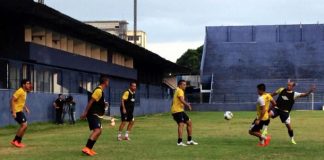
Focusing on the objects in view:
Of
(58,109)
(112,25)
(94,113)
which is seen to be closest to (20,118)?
(94,113)

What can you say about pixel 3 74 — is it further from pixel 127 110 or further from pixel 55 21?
pixel 127 110

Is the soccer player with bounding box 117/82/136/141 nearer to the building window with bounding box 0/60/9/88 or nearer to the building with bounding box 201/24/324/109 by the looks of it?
the building window with bounding box 0/60/9/88

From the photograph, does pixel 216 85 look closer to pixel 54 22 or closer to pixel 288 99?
pixel 54 22

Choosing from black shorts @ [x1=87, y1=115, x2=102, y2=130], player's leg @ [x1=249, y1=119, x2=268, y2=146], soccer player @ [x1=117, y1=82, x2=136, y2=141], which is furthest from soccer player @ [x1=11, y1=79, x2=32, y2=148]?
player's leg @ [x1=249, y1=119, x2=268, y2=146]

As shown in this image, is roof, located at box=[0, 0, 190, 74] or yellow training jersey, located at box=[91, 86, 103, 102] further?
roof, located at box=[0, 0, 190, 74]

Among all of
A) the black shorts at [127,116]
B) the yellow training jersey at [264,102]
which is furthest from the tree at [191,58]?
the yellow training jersey at [264,102]

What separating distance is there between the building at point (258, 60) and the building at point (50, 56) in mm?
28521

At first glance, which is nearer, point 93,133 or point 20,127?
point 93,133

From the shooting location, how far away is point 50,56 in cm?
3700

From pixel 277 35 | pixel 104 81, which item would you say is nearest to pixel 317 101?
pixel 277 35

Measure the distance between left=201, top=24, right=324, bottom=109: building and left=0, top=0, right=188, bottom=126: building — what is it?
28.5 metres

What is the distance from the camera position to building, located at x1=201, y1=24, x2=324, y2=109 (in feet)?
267

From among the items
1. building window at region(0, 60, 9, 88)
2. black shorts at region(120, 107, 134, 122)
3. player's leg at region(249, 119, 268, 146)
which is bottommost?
player's leg at region(249, 119, 268, 146)

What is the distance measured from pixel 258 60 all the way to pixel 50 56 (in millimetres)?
57709
